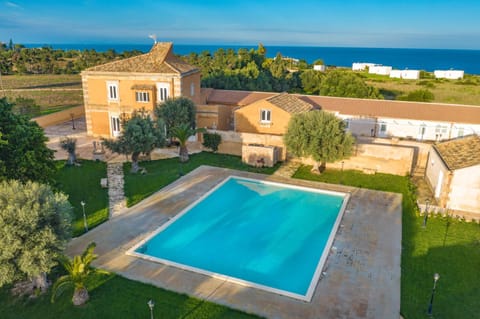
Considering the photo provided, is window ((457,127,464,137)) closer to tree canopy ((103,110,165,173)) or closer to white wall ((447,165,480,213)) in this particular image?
white wall ((447,165,480,213))

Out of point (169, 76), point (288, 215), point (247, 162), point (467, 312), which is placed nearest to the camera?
point (467, 312)

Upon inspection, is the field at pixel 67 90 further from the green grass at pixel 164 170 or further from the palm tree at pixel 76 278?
the palm tree at pixel 76 278

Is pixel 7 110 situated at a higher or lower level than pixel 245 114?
higher

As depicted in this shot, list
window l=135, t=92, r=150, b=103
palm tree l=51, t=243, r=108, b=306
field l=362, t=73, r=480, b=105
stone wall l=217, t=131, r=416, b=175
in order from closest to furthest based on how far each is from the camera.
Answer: palm tree l=51, t=243, r=108, b=306 → stone wall l=217, t=131, r=416, b=175 → window l=135, t=92, r=150, b=103 → field l=362, t=73, r=480, b=105

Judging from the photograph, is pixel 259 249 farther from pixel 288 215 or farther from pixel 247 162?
pixel 247 162

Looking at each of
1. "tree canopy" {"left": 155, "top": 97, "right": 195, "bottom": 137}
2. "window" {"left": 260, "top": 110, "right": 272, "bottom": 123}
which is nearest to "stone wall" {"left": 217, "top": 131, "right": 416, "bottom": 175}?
"window" {"left": 260, "top": 110, "right": 272, "bottom": 123}

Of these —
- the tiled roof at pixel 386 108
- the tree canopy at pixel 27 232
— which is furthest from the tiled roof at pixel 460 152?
the tree canopy at pixel 27 232

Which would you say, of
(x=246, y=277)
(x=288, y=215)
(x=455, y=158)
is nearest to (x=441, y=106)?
(x=455, y=158)

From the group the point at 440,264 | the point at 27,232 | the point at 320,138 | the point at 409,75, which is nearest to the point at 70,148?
the point at 27,232
